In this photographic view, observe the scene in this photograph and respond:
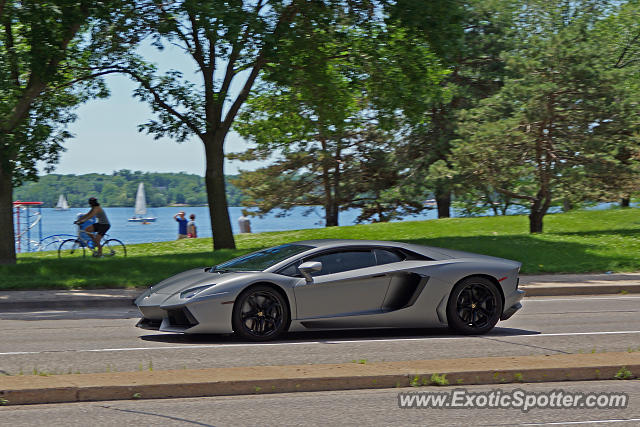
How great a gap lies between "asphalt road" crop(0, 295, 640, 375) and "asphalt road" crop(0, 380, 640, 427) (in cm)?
120

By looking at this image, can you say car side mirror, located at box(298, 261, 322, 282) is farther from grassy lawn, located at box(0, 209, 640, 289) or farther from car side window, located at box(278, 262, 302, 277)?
grassy lawn, located at box(0, 209, 640, 289)

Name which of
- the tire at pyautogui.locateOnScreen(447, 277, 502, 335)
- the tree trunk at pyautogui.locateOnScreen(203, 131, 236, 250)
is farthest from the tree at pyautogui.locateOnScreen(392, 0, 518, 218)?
the tire at pyautogui.locateOnScreen(447, 277, 502, 335)

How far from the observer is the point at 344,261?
32.6 ft

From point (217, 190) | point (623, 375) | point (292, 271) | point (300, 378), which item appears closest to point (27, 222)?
point (217, 190)

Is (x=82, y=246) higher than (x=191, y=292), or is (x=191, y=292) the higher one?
(x=82, y=246)

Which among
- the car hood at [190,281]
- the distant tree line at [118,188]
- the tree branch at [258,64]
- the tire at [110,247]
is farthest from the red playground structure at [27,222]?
the distant tree line at [118,188]

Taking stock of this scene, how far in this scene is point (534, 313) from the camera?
508 inches

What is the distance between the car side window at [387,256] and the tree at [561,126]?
18107 millimetres

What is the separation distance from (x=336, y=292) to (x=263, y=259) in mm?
1079

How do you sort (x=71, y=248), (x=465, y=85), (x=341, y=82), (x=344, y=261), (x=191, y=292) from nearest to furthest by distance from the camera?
(x=191, y=292), (x=344, y=261), (x=71, y=248), (x=341, y=82), (x=465, y=85)

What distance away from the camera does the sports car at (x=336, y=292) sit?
9258 mm

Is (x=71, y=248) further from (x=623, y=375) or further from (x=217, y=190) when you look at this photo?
(x=623, y=375)

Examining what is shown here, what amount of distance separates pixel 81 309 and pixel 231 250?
781cm

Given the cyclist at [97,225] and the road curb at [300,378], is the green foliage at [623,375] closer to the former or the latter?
the road curb at [300,378]
